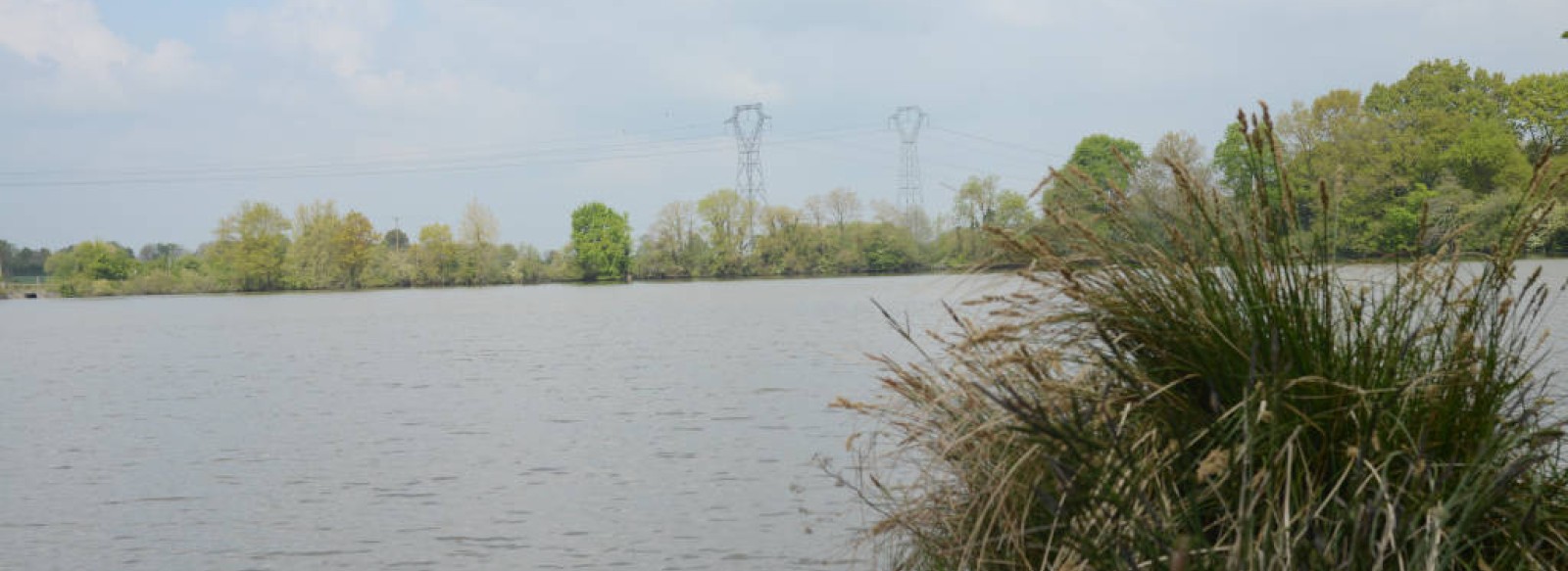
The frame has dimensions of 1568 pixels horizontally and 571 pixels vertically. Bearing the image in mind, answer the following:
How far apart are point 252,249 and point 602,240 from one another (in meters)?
A: 28.1

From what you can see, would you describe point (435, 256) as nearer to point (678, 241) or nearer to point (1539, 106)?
point (678, 241)

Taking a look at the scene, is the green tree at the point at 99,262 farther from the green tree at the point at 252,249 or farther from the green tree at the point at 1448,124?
the green tree at the point at 1448,124

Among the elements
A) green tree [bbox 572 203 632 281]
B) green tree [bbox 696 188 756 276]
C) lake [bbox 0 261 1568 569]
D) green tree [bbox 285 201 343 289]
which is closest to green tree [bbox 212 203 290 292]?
green tree [bbox 285 201 343 289]

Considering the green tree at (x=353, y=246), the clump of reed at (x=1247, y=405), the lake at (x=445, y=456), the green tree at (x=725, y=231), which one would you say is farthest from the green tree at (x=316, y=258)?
the clump of reed at (x=1247, y=405)

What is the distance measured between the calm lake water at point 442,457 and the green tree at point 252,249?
7251cm

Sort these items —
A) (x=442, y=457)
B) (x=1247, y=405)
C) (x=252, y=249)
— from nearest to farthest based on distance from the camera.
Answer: (x=1247, y=405)
(x=442, y=457)
(x=252, y=249)

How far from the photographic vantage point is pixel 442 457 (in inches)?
417

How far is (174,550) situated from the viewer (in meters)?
7.31

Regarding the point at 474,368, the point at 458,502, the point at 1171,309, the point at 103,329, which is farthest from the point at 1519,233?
the point at 103,329

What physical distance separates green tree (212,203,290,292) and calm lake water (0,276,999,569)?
72.5 meters

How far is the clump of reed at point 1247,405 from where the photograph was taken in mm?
2867

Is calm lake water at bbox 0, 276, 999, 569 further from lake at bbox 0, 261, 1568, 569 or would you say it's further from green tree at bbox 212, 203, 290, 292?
green tree at bbox 212, 203, 290, 292

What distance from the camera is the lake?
7125 millimetres

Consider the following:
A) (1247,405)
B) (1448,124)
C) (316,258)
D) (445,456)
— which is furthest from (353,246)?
(1247,405)
